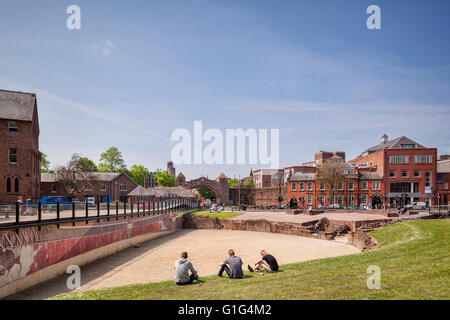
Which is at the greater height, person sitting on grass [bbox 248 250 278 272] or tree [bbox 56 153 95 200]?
tree [bbox 56 153 95 200]

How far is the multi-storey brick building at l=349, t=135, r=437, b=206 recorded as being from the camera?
64.0 metres

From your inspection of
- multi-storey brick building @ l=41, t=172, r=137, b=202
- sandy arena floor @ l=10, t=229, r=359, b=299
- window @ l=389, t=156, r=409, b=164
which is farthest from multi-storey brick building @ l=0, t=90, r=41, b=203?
window @ l=389, t=156, r=409, b=164

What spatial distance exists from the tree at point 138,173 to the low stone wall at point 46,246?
75693mm

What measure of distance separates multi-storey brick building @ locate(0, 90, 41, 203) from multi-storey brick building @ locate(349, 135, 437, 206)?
62.6 meters

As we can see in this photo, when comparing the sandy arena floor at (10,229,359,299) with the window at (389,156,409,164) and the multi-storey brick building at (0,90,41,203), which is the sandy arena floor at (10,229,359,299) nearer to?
the multi-storey brick building at (0,90,41,203)

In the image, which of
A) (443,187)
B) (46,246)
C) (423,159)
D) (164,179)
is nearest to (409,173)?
(423,159)

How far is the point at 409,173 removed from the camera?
64.6m

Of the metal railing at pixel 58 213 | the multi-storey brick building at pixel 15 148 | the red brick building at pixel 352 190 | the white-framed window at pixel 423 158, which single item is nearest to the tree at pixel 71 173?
the multi-storey brick building at pixel 15 148

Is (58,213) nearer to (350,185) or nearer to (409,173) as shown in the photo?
(350,185)

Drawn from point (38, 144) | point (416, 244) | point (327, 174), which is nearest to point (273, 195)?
point (327, 174)

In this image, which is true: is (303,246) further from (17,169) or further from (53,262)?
(17,169)

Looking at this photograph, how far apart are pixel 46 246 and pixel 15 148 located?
2727 centimetres
